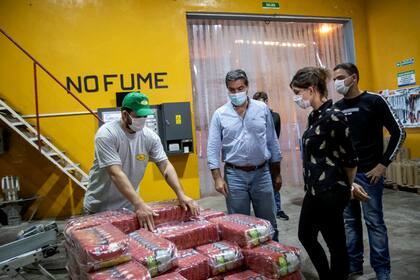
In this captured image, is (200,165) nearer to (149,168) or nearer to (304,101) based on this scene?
(149,168)

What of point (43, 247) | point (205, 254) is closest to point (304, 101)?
point (205, 254)

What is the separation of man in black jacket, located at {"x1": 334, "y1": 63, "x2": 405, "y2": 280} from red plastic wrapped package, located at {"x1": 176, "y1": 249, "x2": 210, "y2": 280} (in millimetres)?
1503

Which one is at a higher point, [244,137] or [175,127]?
[175,127]

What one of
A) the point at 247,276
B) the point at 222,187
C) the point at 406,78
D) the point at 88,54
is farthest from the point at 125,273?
the point at 406,78

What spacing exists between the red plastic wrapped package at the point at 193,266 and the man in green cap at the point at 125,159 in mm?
420

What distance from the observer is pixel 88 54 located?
583 cm

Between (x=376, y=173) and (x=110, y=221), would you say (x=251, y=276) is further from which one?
(x=376, y=173)

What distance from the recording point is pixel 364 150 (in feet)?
8.70

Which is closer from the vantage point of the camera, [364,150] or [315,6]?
[364,150]

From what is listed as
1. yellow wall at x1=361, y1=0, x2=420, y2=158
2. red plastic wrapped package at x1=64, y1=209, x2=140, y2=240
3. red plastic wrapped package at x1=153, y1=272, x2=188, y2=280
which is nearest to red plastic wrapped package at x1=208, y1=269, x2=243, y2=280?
red plastic wrapped package at x1=153, y1=272, x2=188, y2=280

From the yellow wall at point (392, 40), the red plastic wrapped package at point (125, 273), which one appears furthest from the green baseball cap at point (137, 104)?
the yellow wall at point (392, 40)

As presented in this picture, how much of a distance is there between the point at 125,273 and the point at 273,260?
741mm

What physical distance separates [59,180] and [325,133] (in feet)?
16.1

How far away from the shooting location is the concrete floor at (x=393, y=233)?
3.02 meters
